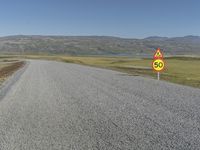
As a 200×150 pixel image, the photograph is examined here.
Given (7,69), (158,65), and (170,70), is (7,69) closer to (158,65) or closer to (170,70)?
(170,70)

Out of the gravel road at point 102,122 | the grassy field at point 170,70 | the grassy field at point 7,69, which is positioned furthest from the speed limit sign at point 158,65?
the grassy field at point 7,69

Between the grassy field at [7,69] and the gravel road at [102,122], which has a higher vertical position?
the gravel road at [102,122]

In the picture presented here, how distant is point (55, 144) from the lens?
7316 millimetres

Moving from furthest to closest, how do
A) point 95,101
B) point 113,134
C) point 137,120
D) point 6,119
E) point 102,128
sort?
1. point 95,101
2. point 6,119
3. point 137,120
4. point 102,128
5. point 113,134

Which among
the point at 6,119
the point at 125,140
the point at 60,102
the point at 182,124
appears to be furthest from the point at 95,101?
the point at 125,140

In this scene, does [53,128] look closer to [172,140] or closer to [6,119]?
[6,119]

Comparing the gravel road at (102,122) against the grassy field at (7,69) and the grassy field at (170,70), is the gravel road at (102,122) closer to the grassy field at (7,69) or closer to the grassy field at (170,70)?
the grassy field at (170,70)

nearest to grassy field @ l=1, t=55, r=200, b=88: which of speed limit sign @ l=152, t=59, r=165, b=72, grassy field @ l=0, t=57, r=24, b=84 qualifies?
speed limit sign @ l=152, t=59, r=165, b=72

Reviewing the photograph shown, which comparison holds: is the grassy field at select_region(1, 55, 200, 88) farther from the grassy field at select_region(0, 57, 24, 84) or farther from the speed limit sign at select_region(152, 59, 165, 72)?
the grassy field at select_region(0, 57, 24, 84)

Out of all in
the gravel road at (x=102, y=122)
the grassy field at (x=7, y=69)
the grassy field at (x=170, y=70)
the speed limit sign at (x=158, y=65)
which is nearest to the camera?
the gravel road at (x=102, y=122)

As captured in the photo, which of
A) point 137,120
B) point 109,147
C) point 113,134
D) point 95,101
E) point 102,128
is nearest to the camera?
point 109,147

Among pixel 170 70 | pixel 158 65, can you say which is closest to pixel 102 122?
pixel 158 65

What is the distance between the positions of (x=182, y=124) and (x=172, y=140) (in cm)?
161

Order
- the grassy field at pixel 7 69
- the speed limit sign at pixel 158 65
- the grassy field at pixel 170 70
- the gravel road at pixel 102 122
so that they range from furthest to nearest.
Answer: the grassy field at pixel 7 69 → the speed limit sign at pixel 158 65 → the grassy field at pixel 170 70 → the gravel road at pixel 102 122
